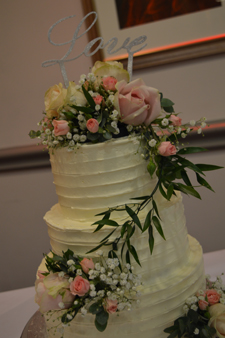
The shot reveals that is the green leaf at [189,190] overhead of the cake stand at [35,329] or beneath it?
overhead

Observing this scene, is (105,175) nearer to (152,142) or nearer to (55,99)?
(152,142)

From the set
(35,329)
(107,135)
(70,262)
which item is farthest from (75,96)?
(35,329)

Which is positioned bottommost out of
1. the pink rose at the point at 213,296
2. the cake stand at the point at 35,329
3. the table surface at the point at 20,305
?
the table surface at the point at 20,305

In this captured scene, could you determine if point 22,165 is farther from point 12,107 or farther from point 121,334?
point 121,334

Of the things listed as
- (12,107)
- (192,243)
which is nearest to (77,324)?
(192,243)

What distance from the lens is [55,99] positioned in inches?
41.3

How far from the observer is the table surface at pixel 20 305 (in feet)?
5.13

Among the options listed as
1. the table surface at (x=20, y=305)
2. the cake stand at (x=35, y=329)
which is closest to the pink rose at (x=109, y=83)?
the cake stand at (x=35, y=329)

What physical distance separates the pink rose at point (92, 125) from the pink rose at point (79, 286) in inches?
16.5

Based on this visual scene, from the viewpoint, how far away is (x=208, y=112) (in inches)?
84.4

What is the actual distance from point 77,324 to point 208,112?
159 cm

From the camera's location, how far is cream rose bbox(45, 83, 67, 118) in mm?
1048

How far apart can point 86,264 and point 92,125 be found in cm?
40

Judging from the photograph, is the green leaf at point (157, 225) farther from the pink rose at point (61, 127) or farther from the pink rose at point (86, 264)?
the pink rose at point (61, 127)
